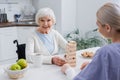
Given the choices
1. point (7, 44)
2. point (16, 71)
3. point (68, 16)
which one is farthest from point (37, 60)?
point (68, 16)

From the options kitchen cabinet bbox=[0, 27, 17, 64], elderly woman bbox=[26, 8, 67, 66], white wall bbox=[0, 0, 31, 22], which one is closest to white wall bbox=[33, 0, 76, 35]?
white wall bbox=[0, 0, 31, 22]

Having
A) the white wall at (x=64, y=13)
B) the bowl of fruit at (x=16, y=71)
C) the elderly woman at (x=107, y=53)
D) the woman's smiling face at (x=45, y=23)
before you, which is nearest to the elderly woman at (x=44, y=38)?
the woman's smiling face at (x=45, y=23)

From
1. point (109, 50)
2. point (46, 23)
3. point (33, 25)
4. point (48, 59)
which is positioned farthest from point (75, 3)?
point (109, 50)

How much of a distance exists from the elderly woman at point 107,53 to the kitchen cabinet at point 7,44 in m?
3.09

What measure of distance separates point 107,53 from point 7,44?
3.31 meters

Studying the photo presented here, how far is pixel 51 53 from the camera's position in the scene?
2385mm

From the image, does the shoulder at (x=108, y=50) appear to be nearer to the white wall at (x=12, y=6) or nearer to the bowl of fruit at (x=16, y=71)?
the bowl of fruit at (x=16, y=71)

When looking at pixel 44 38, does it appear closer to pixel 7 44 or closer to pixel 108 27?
pixel 108 27

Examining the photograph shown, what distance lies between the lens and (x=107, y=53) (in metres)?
1.07

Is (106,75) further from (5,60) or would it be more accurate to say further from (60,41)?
(5,60)

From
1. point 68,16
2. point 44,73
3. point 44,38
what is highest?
point 68,16

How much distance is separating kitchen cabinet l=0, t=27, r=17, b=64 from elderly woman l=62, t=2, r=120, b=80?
3093 millimetres

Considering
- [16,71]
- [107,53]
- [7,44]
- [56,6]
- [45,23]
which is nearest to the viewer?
[107,53]

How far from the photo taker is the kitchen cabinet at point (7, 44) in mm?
4047
